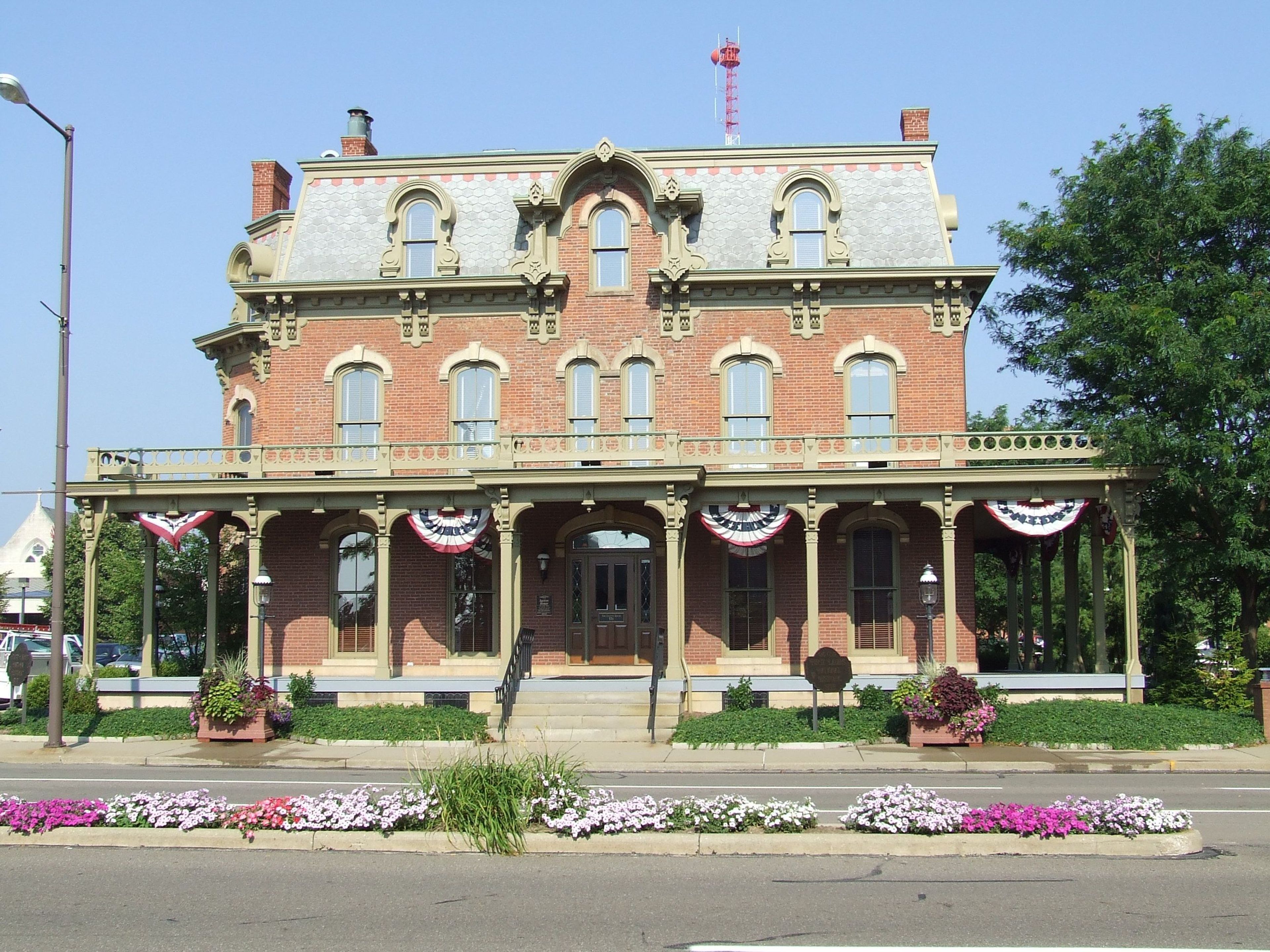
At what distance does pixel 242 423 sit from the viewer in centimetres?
2816


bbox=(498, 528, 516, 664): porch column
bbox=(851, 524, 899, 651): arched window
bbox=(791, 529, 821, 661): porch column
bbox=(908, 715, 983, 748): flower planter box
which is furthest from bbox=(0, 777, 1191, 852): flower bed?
bbox=(851, 524, 899, 651): arched window

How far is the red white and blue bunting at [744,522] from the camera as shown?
2298cm

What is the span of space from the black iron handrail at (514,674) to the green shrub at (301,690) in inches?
140

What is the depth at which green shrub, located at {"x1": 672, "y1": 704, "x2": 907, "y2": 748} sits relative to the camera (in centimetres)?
1977

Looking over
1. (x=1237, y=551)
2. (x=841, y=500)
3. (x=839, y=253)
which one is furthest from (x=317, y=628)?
(x=1237, y=551)

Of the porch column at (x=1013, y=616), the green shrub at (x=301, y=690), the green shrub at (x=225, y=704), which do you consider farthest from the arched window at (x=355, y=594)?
the porch column at (x=1013, y=616)

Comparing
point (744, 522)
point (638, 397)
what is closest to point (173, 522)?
point (638, 397)

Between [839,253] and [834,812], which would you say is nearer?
[834,812]

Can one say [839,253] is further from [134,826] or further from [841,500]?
[134,826]

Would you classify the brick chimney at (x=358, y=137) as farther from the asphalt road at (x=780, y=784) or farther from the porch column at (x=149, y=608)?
the asphalt road at (x=780, y=784)

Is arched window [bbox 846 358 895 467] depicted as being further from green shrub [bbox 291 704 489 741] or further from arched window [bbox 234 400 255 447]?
arched window [bbox 234 400 255 447]

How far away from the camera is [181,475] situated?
25047mm

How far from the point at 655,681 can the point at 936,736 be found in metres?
4.70

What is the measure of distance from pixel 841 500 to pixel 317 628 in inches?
442
